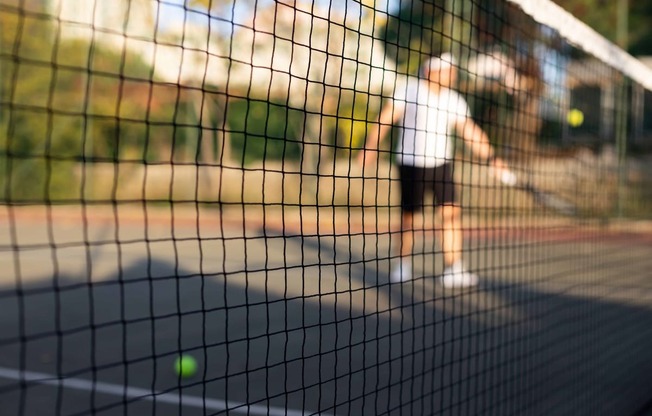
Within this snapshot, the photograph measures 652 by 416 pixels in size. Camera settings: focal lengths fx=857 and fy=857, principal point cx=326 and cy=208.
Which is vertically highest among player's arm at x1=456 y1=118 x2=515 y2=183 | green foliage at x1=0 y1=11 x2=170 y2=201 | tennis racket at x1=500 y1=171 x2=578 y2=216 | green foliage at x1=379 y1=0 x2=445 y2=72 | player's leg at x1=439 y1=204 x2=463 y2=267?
green foliage at x1=0 y1=11 x2=170 y2=201

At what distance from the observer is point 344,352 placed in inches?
156

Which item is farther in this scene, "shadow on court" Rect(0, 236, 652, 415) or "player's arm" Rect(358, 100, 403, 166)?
"player's arm" Rect(358, 100, 403, 166)

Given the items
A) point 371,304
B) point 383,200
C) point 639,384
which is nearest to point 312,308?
point 371,304

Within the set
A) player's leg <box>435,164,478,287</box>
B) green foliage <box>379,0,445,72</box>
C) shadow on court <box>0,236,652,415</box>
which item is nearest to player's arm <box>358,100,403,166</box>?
green foliage <box>379,0,445,72</box>

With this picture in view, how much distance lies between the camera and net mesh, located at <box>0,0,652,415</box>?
228 centimetres

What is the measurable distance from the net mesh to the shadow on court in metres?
0.02

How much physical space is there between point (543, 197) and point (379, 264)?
2149 millimetres

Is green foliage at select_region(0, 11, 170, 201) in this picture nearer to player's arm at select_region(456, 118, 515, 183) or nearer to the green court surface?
A: the green court surface

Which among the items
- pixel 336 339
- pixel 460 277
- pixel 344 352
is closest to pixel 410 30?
pixel 336 339

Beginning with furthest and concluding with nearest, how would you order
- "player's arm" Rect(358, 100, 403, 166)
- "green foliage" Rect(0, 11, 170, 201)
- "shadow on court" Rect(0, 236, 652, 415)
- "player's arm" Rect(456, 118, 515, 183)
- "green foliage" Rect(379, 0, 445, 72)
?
"green foliage" Rect(0, 11, 170, 201)
"player's arm" Rect(456, 118, 515, 183)
"player's arm" Rect(358, 100, 403, 166)
"shadow on court" Rect(0, 236, 652, 415)
"green foliage" Rect(379, 0, 445, 72)

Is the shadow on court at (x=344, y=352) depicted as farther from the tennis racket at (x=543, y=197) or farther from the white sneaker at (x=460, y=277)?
the tennis racket at (x=543, y=197)

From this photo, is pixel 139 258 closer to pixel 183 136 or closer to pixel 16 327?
pixel 16 327

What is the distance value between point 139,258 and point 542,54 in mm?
5782

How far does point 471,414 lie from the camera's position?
307cm
